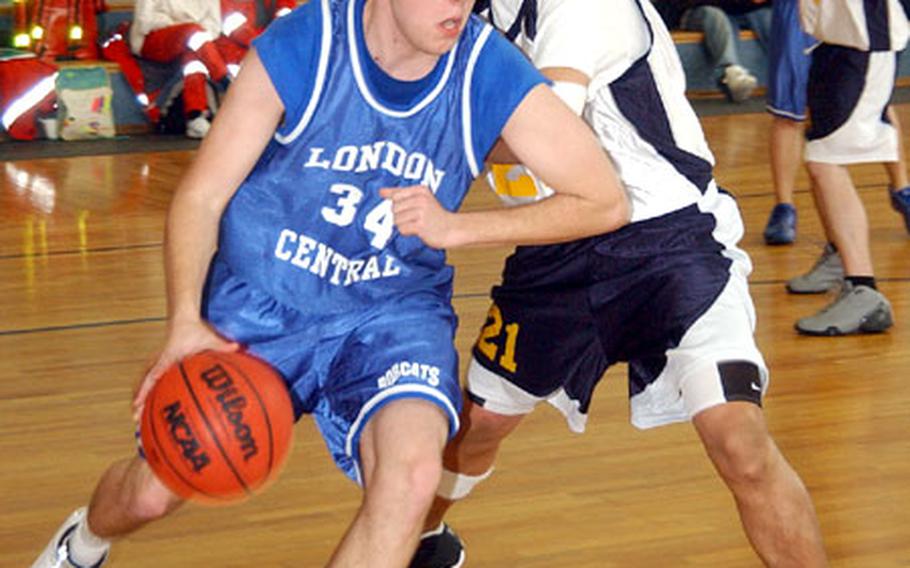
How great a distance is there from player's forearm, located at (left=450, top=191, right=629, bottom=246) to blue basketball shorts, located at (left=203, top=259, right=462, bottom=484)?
230mm

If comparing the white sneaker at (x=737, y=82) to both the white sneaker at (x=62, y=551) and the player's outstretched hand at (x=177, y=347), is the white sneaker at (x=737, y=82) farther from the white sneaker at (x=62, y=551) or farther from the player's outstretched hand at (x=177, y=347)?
the player's outstretched hand at (x=177, y=347)

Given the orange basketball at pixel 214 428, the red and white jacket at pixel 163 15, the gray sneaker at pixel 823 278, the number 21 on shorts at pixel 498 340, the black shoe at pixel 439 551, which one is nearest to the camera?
the orange basketball at pixel 214 428

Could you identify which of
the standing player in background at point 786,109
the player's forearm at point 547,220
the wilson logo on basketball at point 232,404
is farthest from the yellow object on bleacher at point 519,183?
the standing player in background at point 786,109

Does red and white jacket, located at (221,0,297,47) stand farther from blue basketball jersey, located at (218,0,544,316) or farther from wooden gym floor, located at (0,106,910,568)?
blue basketball jersey, located at (218,0,544,316)

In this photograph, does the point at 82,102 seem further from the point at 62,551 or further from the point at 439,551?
the point at 62,551

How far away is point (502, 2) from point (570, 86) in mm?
319

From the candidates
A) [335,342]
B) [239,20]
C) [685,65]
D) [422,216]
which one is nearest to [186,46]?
[239,20]

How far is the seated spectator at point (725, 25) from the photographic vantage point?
38.9ft

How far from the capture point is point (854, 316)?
595cm

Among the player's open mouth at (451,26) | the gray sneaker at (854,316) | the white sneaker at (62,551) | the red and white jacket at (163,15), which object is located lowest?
the red and white jacket at (163,15)

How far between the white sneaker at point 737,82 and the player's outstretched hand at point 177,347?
9.22 meters

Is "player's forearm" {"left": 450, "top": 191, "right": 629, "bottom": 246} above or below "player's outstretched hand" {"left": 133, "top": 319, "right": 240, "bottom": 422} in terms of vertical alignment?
above

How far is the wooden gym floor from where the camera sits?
4.04 metres

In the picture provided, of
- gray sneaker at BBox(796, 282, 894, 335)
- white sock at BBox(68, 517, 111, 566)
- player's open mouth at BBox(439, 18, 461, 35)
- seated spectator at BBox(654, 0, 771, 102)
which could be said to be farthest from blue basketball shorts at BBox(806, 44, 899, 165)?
seated spectator at BBox(654, 0, 771, 102)
